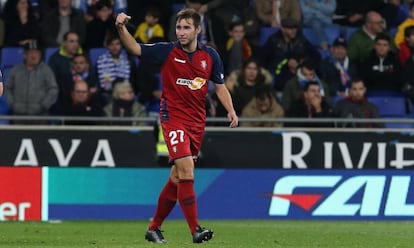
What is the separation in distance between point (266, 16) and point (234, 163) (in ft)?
15.1

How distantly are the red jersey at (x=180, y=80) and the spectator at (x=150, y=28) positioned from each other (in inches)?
320

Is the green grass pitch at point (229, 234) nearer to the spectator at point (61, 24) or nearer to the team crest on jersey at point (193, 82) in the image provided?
the team crest on jersey at point (193, 82)

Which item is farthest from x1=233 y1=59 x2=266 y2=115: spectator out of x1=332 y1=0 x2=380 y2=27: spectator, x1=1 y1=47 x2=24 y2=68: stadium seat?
x1=1 y1=47 x2=24 y2=68: stadium seat

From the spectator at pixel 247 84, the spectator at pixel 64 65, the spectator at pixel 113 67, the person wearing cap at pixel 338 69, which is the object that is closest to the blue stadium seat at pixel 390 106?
the person wearing cap at pixel 338 69

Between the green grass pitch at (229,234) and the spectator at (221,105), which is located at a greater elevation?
the spectator at (221,105)

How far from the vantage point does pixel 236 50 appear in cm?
1986

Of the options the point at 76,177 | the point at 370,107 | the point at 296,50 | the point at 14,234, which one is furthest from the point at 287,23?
the point at 14,234

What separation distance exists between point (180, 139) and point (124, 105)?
7.01m

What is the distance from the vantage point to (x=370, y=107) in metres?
18.8

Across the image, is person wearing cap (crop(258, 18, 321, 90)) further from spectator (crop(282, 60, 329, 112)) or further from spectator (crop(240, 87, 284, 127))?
spectator (crop(240, 87, 284, 127))

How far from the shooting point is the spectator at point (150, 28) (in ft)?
64.4

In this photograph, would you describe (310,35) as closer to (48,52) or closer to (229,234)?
(48,52)

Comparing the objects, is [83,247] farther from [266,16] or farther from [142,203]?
[266,16]

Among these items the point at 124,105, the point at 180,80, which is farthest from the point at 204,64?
the point at 124,105
